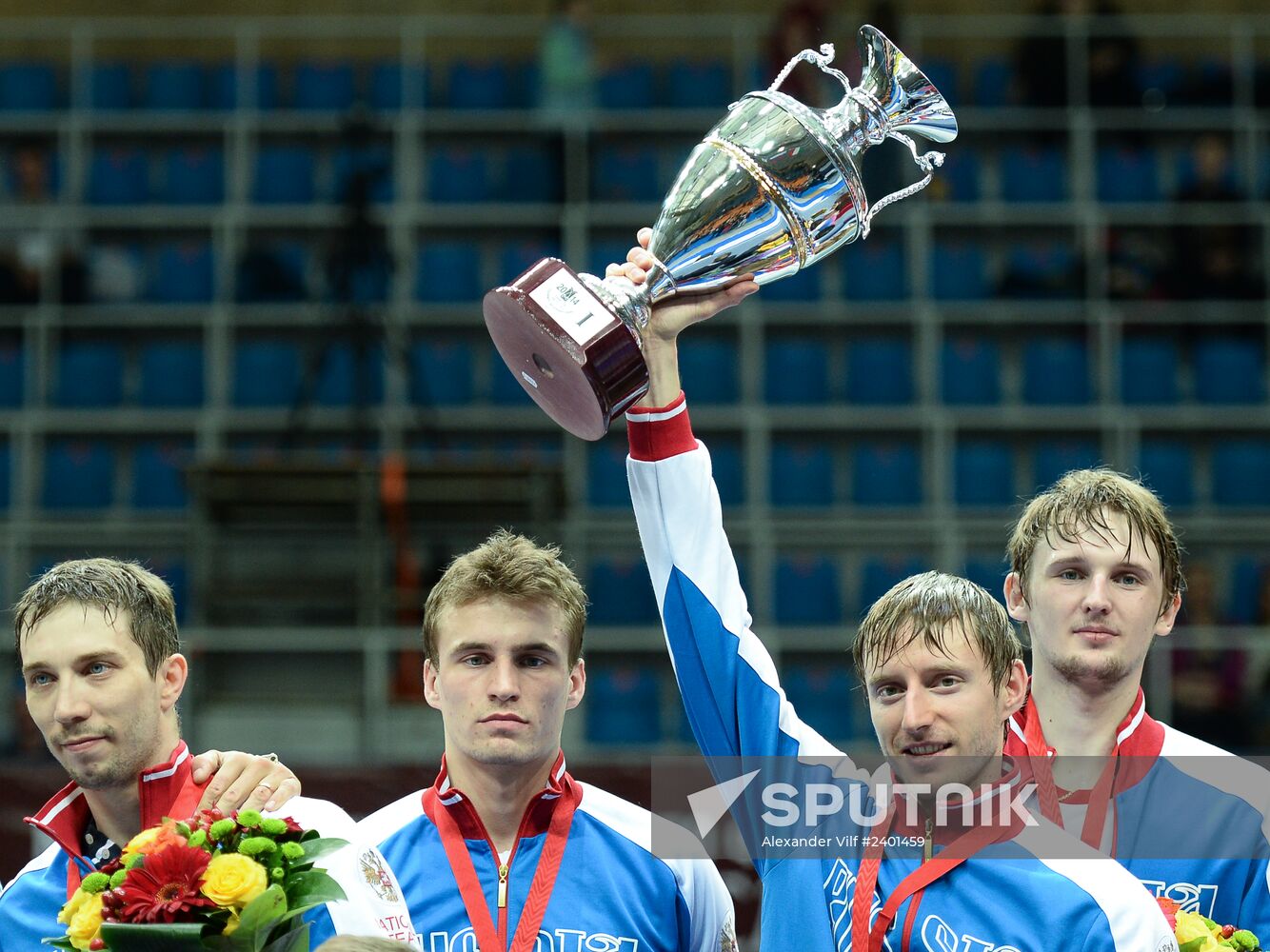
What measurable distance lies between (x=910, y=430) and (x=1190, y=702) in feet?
7.90

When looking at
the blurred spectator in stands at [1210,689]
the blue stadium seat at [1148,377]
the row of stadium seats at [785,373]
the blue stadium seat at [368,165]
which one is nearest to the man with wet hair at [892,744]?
the blurred spectator in stands at [1210,689]

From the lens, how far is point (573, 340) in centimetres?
270

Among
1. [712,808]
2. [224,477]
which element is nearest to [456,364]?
[224,477]

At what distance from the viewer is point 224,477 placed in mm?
7621

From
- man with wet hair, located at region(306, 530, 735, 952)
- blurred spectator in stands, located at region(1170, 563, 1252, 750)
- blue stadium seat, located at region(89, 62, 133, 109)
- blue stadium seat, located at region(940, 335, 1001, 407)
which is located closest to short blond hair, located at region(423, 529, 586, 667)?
man with wet hair, located at region(306, 530, 735, 952)

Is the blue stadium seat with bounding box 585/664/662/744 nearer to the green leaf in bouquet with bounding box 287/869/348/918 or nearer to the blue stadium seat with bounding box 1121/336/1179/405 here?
the blue stadium seat with bounding box 1121/336/1179/405

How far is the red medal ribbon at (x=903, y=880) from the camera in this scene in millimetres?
2748

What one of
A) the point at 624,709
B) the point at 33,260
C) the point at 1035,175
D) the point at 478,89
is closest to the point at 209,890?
the point at 624,709

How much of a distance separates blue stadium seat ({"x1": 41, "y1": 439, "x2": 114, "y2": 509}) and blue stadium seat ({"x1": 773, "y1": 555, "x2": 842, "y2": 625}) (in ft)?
11.0

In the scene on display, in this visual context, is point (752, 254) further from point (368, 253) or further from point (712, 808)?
point (368, 253)

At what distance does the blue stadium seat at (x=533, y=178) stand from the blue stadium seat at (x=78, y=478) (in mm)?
2523

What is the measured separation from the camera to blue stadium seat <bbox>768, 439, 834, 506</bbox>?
8.83 m

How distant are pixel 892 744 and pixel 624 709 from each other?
16.5 ft

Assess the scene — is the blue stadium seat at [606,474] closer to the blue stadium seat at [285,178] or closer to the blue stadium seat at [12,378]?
the blue stadium seat at [285,178]
